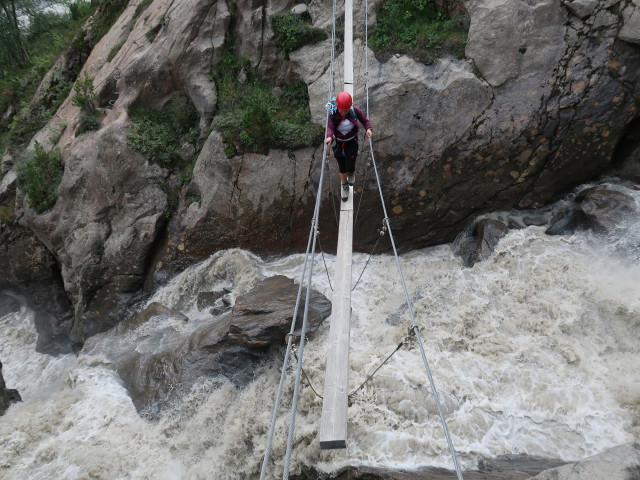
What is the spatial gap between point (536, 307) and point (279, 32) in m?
7.93

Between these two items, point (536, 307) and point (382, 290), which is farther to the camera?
point (382, 290)

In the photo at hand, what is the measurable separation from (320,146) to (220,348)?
433 cm

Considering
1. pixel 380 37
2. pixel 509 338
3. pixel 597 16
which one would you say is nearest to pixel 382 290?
pixel 509 338

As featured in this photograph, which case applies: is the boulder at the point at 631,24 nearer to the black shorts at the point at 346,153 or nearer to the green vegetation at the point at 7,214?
the black shorts at the point at 346,153

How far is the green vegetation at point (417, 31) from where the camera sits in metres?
8.23

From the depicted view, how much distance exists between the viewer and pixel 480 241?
7.54 meters

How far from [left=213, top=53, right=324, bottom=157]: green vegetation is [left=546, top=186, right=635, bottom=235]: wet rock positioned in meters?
4.74

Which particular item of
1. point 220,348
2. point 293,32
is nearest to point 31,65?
point 293,32

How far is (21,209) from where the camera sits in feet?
34.3

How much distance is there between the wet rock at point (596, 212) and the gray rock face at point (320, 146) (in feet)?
2.41

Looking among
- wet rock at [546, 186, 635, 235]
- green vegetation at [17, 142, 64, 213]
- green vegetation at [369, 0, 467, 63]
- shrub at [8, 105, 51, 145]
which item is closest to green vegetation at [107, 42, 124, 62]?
shrub at [8, 105, 51, 145]

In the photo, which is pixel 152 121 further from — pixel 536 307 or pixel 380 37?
pixel 536 307

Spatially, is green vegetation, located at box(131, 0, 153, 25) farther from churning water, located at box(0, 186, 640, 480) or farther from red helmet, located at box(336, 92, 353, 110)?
red helmet, located at box(336, 92, 353, 110)

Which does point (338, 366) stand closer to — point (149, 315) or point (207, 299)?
point (207, 299)
